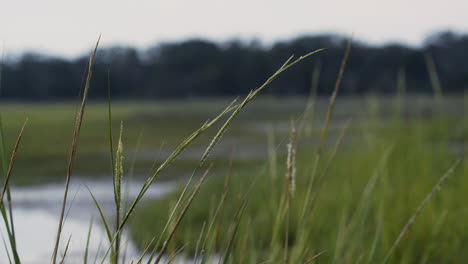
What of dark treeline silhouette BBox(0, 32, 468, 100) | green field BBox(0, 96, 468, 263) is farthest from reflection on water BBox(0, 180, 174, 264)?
dark treeline silhouette BBox(0, 32, 468, 100)

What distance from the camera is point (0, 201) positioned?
97 centimetres

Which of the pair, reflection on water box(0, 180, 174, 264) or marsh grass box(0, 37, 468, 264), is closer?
marsh grass box(0, 37, 468, 264)

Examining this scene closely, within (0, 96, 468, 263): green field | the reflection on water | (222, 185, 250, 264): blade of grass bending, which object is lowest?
the reflection on water

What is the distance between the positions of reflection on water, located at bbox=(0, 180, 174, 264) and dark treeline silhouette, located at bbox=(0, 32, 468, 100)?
26755 mm

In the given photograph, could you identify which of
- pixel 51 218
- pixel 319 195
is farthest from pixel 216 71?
pixel 319 195

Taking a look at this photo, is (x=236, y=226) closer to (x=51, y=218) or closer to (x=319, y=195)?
(x=319, y=195)

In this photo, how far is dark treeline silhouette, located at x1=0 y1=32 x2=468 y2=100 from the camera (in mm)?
36781

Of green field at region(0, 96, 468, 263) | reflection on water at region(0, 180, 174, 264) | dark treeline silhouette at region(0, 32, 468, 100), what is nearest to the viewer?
green field at region(0, 96, 468, 263)

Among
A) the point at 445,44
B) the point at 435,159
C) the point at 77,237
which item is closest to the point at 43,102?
the point at 445,44

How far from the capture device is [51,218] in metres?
7.79

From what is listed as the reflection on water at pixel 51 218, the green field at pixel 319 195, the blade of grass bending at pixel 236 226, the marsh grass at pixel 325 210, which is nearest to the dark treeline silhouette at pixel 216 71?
the green field at pixel 319 195

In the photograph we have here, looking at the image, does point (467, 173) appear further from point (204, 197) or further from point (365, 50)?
point (365, 50)

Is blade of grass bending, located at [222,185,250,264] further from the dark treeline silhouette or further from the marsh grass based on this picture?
the dark treeline silhouette

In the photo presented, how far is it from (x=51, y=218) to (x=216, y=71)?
3380cm
